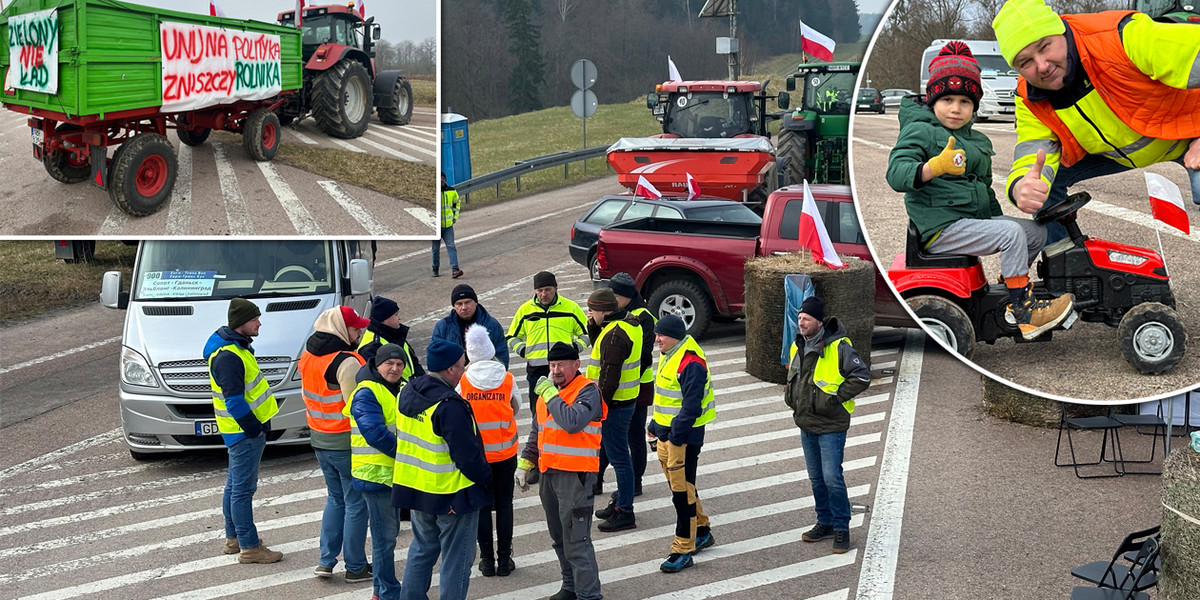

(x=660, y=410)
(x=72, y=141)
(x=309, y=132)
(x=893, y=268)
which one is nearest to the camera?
(x=893, y=268)

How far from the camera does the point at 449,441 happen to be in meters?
5.86

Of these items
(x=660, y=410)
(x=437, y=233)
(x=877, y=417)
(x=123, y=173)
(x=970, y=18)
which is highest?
(x=970, y=18)

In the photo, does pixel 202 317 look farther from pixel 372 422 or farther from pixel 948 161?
pixel 948 161

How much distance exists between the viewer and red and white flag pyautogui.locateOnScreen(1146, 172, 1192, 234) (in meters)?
1.31

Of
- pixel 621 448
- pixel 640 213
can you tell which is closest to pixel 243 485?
pixel 621 448

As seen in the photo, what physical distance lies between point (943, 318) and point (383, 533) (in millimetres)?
5682

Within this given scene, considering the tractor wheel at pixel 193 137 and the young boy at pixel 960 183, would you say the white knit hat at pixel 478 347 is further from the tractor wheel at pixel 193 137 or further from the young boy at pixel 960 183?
the young boy at pixel 960 183

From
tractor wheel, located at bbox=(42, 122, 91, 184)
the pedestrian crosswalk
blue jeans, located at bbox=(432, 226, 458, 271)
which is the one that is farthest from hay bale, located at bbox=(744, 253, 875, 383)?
tractor wheel, located at bbox=(42, 122, 91, 184)

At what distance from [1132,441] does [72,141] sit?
9.33 meters

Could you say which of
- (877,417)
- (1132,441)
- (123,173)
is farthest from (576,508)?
(1132,441)

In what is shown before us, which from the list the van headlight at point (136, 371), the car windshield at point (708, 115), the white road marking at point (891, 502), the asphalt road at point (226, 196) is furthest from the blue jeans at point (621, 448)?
the car windshield at point (708, 115)

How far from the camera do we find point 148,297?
32.4 feet

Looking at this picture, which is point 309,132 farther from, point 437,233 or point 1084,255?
point 1084,255

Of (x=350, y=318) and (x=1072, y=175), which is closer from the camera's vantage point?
(x=1072, y=175)
